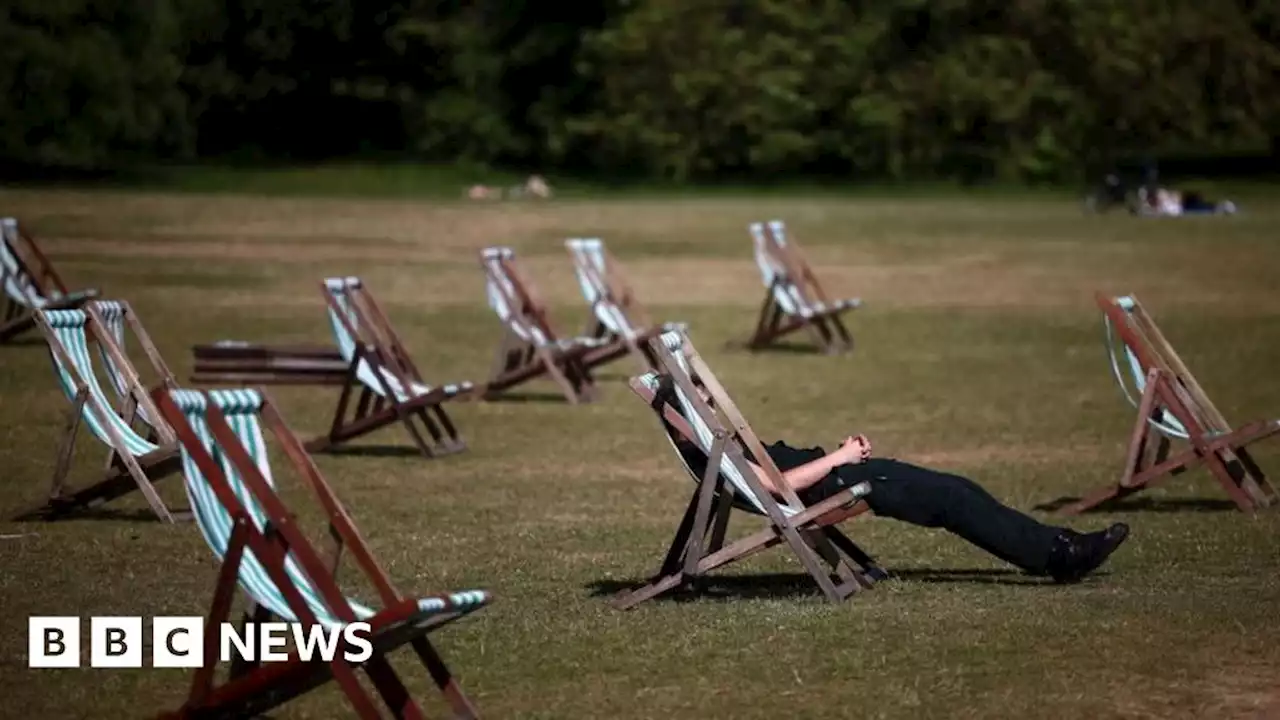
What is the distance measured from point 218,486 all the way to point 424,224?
3545 centimetres

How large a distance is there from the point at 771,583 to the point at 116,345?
3566 millimetres

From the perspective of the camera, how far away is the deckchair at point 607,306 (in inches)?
760

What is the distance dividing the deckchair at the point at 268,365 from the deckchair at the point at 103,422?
16.2 feet

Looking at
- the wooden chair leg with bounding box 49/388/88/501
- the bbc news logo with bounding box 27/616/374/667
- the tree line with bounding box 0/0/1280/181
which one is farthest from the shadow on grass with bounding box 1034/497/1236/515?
the tree line with bounding box 0/0/1280/181

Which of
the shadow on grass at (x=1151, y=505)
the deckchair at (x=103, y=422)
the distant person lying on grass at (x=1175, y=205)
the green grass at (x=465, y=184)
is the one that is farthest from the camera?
the green grass at (x=465, y=184)

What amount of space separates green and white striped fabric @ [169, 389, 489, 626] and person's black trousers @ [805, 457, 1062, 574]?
8.45ft

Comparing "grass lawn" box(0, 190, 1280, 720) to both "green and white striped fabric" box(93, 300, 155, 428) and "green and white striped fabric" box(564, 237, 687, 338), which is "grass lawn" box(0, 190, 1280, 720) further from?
"green and white striped fabric" box(93, 300, 155, 428)

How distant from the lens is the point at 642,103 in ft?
201

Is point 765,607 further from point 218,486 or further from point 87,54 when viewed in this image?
A: point 87,54

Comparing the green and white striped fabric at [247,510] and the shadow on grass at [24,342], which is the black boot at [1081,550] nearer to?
the green and white striped fabric at [247,510]

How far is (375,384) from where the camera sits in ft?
49.8

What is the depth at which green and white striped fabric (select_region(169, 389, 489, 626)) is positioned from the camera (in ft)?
23.0

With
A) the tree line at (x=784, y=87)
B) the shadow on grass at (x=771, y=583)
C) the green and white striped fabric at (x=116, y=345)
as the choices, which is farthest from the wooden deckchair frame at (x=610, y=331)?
the tree line at (x=784, y=87)

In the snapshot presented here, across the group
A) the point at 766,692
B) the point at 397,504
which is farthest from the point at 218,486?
the point at 397,504
